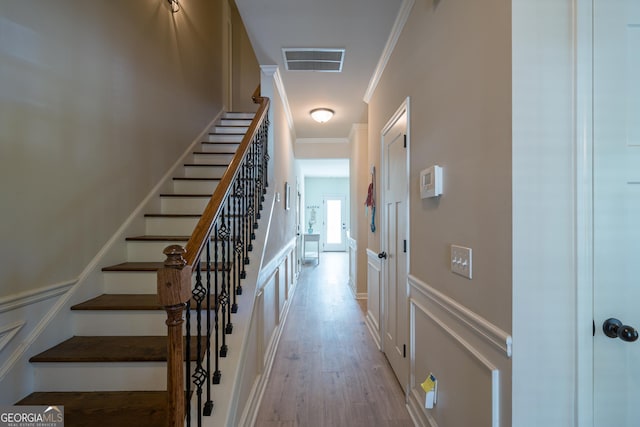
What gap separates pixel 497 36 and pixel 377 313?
2662 millimetres

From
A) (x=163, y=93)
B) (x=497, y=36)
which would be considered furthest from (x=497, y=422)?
(x=163, y=93)

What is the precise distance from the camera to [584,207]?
90 cm

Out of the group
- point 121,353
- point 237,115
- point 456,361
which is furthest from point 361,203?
point 121,353

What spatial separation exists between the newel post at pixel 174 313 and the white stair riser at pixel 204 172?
2.20 meters

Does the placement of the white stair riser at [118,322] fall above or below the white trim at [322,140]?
below

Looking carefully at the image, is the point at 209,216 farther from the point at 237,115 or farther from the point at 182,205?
the point at 237,115

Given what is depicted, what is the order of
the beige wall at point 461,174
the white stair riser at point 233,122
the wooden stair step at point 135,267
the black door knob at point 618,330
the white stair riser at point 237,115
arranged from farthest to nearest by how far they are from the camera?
the white stair riser at point 237,115 < the white stair riser at point 233,122 < the wooden stair step at point 135,267 < the beige wall at point 461,174 < the black door knob at point 618,330

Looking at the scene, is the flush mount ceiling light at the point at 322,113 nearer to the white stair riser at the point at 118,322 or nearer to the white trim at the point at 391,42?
the white trim at the point at 391,42

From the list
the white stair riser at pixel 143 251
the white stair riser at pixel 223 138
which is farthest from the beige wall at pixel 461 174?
the white stair riser at pixel 223 138

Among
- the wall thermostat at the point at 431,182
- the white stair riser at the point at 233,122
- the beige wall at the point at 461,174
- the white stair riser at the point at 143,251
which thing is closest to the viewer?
the beige wall at the point at 461,174

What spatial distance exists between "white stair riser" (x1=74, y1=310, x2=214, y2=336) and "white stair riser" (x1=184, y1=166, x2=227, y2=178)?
168 centimetres

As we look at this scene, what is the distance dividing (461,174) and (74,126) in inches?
85.0

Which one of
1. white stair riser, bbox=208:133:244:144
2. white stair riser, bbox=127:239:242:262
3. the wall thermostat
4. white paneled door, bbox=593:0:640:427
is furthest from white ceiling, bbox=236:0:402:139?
white stair riser, bbox=127:239:242:262

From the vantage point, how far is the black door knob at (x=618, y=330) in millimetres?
857
